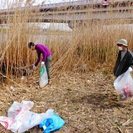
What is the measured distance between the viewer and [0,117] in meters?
3.68

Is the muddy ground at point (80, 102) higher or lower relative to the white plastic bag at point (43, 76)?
lower

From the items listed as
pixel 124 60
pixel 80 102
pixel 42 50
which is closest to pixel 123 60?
pixel 124 60

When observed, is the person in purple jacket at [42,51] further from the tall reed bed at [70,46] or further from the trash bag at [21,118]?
the trash bag at [21,118]

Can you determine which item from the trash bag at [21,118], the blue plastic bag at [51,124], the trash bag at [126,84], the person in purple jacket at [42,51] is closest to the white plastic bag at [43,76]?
the person in purple jacket at [42,51]

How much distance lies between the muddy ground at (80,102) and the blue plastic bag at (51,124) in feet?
0.16

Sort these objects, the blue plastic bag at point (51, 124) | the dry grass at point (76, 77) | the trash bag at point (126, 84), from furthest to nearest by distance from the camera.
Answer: the trash bag at point (126, 84) < the dry grass at point (76, 77) < the blue plastic bag at point (51, 124)

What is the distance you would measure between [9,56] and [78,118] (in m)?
1.51

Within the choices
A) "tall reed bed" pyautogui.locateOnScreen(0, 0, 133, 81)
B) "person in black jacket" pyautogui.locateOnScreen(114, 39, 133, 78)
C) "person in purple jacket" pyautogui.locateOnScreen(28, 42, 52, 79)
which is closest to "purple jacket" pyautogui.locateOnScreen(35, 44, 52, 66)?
"person in purple jacket" pyautogui.locateOnScreen(28, 42, 52, 79)

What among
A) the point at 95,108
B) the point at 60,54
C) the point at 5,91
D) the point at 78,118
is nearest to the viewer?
the point at 78,118

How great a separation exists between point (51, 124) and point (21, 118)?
323 mm

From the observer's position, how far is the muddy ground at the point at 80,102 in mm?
3611

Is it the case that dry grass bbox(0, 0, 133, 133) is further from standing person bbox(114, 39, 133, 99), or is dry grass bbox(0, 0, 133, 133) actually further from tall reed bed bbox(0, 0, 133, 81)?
standing person bbox(114, 39, 133, 99)

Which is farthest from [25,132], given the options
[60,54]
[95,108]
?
[60,54]

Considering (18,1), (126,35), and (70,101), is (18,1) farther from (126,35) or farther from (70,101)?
(126,35)
